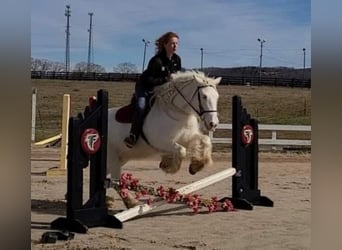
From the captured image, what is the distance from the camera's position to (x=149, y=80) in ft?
13.3

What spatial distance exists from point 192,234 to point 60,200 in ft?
5.49

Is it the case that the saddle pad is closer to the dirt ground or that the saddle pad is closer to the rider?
the rider

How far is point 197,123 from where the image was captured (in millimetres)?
4039

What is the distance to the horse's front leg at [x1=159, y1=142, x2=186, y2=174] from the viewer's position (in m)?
3.90

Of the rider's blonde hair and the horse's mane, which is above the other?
the rider's blonde hair

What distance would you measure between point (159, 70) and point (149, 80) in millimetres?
113

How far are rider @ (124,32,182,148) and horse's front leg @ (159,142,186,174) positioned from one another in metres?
0.30

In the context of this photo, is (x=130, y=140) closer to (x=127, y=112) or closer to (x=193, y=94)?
(x=127, y=112)

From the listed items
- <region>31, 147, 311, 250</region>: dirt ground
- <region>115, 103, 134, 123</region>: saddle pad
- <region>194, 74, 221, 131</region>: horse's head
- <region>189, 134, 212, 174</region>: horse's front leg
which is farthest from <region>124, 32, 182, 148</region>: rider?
<region>31, 147, 311, 250</region>: dirt ground

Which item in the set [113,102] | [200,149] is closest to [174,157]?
[200,149]

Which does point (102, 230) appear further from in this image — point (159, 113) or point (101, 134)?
point (159, 113)

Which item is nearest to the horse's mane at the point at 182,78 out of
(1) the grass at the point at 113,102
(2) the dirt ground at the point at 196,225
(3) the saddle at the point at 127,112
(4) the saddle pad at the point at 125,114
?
(3) the saddle at the point at 127,112

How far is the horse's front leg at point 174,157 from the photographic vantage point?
3900 mm

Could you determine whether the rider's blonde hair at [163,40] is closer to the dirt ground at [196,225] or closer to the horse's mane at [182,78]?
the horse's mane at [182,78]
